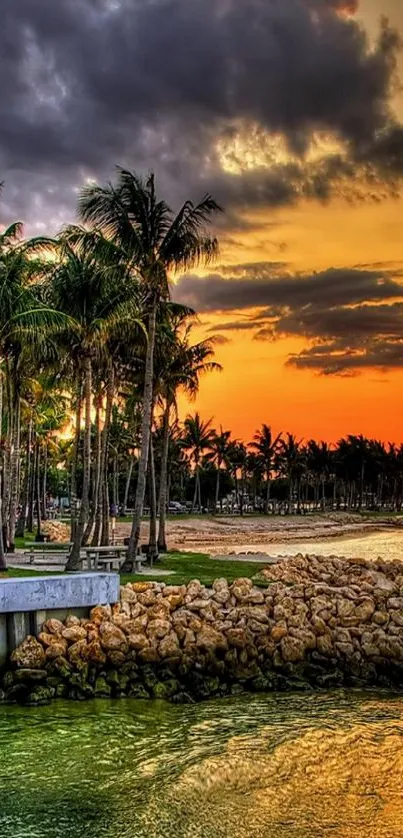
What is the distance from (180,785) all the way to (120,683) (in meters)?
4.50

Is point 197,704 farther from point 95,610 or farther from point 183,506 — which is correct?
point 183,506

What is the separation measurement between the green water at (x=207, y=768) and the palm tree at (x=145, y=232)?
10093 millimetres

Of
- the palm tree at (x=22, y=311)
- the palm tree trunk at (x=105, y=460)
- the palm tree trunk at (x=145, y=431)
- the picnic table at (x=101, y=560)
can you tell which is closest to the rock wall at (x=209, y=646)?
the picnic table at (x=101, y=560)

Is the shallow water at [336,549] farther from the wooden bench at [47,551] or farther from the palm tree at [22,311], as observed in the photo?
the palm tree at [22,311]

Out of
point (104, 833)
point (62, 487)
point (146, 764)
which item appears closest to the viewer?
point (104, 833)

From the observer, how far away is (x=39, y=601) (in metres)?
15.7

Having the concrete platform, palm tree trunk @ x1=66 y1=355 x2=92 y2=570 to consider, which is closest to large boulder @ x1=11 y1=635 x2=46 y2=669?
the concrete platform

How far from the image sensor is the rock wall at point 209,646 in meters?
14.9

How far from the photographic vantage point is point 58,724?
1303 centimetres

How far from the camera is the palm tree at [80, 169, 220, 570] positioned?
2381 cm

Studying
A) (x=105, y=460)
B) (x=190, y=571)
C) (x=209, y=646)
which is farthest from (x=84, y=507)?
(x=209, y=646)

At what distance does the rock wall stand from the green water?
0.70 metres

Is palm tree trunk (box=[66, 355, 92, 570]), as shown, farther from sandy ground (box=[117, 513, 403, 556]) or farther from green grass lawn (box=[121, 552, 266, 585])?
sandy ground (box=[117, 513, 403, 556])

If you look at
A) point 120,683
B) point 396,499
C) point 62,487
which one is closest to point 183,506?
point 62,487
